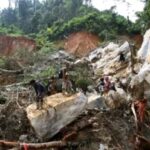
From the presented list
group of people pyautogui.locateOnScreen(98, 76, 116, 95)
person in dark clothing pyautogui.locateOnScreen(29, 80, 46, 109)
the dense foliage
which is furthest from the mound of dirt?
person in dark clothing pyautogui.locateOnScreen(29, 80, 46, 109)

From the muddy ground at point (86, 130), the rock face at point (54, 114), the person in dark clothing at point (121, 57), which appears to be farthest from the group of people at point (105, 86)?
the person in dark clothing at point (121, 57)

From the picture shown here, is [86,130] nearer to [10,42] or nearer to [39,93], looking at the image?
[39,93]

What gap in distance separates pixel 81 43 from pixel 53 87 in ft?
75.7

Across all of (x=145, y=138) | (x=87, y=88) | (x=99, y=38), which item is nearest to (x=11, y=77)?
(x=87, y=88)

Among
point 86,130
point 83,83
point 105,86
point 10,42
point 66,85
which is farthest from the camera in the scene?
point 10,42

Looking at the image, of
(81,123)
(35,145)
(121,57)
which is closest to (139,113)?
(81,123)

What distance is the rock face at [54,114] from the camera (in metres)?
14.2

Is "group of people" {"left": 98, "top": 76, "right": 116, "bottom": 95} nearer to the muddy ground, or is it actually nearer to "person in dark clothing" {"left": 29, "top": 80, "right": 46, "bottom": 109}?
the muddy ground

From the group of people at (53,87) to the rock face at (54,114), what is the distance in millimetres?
391

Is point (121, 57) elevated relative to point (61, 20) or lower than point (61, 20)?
lower

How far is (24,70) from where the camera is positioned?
73.9 ft

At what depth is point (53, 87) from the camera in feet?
56.1

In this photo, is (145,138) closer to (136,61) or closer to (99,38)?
(136,61)

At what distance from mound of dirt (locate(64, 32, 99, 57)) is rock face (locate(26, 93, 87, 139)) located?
77.0ft
